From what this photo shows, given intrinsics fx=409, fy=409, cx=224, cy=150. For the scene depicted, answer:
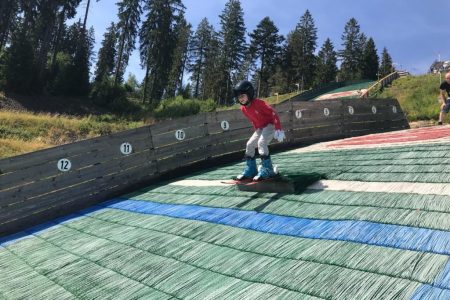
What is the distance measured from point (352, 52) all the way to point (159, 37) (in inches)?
1749

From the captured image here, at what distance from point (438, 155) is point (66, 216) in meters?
6.87

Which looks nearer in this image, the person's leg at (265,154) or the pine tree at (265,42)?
the person's leg at (265,154)

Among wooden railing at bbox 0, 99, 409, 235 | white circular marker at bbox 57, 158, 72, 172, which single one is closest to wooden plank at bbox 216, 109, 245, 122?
wooden railing at bbox 0, 99, 409, 235

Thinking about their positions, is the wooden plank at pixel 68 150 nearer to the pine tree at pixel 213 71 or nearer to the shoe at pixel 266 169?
the shoe at pixel 266 169

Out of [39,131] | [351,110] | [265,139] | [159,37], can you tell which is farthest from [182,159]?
[159,37]

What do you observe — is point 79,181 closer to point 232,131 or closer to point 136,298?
point 232,131

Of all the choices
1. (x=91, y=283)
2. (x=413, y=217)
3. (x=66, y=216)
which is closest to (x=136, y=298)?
(x=91, y=283)

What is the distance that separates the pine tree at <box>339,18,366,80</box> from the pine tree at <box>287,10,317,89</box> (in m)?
7.18

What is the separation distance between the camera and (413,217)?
404 centimetres

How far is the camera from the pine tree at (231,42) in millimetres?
68750

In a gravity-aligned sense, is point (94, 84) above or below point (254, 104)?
above

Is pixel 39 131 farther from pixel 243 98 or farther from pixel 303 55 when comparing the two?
pixel 303 55

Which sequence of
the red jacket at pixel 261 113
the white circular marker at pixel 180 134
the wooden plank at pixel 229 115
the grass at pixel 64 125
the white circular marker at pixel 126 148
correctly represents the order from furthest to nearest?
the grass at pixel 64 125 < the wooden plank at pixel 229 115 < the white circular marker at pixel 180 134 < the white circular marker at pixel 126 148 < the red jacket at pixel 261 113

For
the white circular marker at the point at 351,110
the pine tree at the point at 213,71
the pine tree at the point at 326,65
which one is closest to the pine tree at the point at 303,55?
the pine tree at the point at 326,65
